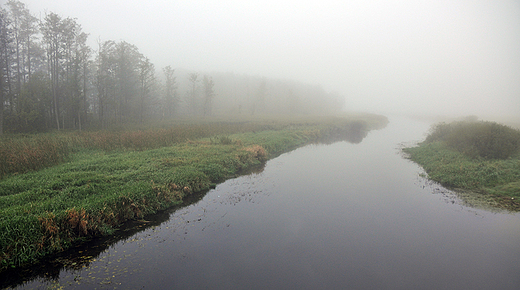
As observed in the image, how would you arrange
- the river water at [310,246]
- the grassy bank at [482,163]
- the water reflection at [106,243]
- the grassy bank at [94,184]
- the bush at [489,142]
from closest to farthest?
1. the water reflection at [106,243]
2. the river water at [310,246]
3. the grassy bank at [94,184]
4. the grassy bank at [482,163]
5. the bush at [489,142]

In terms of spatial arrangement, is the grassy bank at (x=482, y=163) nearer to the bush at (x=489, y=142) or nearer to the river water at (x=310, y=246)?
the bush at (x=489, y=142)

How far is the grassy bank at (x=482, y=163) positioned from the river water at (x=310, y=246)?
1868 mm

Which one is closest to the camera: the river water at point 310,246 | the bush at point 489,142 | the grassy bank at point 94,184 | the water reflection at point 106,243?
the water reflection at point 106,243

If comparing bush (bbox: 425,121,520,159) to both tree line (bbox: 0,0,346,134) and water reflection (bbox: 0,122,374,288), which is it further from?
tree line (bbox: 0,0,346,134)

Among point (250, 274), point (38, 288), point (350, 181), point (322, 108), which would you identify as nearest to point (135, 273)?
point (38, 288)

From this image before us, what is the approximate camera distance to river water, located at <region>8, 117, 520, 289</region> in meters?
7.15

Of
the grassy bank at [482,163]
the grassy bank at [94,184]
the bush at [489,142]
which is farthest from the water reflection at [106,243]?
the bush at [489,142]

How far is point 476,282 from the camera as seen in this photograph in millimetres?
7312

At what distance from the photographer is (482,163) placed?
56.0 feet

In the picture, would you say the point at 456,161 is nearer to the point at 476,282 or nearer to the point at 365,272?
the point at 476,282

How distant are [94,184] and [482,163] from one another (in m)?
23.4

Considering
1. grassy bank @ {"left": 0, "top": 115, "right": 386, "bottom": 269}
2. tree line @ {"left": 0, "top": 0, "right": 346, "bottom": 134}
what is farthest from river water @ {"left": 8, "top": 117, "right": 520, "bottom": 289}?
tree line @ {"left": 0, "top": 0, "right": 346, "bottom": 134}

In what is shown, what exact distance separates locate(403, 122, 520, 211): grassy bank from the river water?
187cm

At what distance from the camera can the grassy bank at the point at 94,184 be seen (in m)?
7.53
